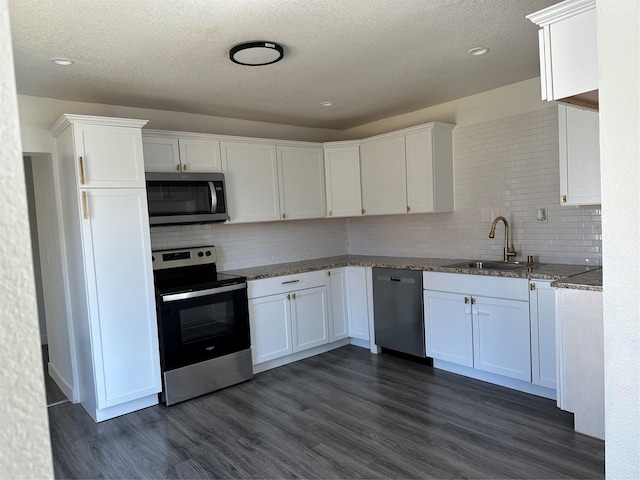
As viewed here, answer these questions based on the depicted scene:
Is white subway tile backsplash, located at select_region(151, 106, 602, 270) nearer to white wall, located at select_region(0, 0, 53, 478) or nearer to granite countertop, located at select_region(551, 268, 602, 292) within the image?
granite countertop, located at select_region(551, 268, 602, 292)

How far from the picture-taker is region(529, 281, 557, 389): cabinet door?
9.98ft

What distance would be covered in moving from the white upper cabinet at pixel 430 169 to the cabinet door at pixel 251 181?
1.32 meters

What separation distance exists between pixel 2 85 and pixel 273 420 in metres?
3.01

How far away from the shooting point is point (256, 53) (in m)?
2.67

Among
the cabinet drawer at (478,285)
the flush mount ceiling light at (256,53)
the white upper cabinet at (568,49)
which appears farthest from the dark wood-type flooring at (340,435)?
the flush mount ceiling light at (256,53)

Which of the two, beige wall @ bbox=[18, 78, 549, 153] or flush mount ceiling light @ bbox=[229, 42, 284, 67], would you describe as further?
beige wall @ bbox=[18, 78, 549, 153]

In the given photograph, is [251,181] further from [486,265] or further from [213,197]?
[486,265]

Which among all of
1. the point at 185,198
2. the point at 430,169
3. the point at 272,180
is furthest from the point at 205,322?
the point at 430,169

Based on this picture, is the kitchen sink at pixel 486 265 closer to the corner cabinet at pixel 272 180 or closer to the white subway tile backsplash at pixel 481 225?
the white subway tile backsplash at pixel 481 225

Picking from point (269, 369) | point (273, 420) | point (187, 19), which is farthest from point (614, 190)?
point (269, 369)

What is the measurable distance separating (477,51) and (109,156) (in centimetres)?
260

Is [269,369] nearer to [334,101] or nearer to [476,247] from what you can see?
[476,247]

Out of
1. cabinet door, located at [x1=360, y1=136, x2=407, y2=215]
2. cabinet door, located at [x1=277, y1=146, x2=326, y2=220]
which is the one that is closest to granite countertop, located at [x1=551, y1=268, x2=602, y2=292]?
cabinet door, located at [x1=360, y1=136, x2=407, y2=215]

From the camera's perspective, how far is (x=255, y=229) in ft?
15.1
